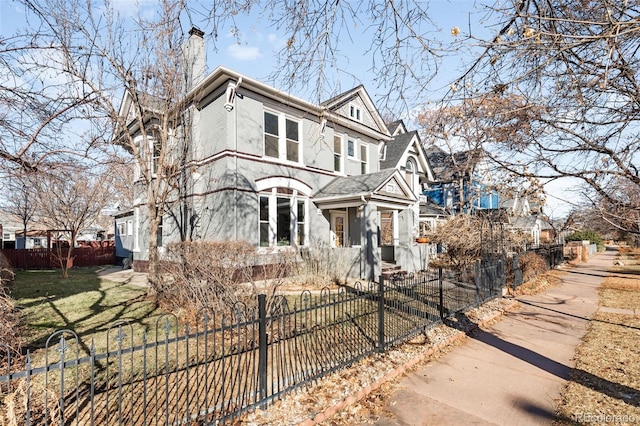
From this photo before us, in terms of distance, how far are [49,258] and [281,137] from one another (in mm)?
18198

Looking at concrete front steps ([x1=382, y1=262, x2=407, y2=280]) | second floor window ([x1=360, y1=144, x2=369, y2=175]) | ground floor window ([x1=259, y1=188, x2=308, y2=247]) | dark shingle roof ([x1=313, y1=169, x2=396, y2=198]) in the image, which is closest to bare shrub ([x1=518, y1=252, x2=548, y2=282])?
concrete front steps ([x1=382, y1=262, x2=407, y2=280])

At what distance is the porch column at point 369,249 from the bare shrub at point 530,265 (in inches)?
224

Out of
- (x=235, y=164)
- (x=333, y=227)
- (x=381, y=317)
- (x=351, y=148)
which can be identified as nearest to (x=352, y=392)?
(x=381, y=317)

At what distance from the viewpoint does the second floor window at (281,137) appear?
1305cm

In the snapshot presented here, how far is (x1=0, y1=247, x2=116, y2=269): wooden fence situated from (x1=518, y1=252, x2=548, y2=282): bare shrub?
2283 centimetres

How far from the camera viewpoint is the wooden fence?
791 inches

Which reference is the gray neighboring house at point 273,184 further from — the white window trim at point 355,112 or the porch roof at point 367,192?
the white window trim at point 355,112

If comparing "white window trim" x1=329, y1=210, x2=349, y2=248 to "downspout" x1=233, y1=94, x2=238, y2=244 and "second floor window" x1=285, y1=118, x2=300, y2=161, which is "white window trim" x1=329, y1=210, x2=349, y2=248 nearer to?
"second floor window" x1=285, y1=118, x2=300, y2=161

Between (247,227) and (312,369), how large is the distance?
26.3ft

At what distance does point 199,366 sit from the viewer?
4.82 m

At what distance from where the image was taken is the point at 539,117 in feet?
22.4

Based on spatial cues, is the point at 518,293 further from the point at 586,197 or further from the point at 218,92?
the point at 218,92

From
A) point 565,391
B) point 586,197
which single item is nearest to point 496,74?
point 565,391

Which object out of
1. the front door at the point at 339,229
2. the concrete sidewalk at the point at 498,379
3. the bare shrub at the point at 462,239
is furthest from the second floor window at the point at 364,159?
the concrete sidewalk at the point at 498,379
